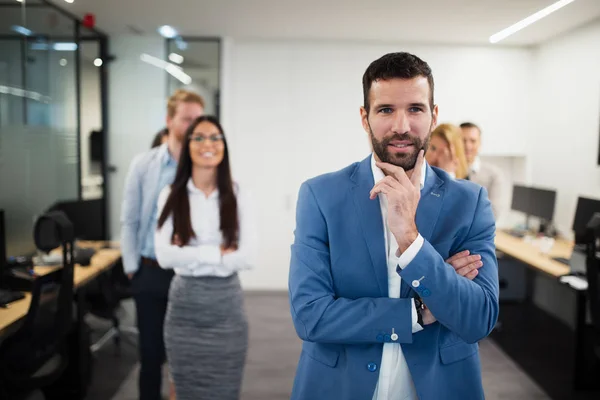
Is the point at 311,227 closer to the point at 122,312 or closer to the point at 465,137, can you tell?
the point at 465,137

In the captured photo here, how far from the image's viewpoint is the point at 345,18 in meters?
3.47

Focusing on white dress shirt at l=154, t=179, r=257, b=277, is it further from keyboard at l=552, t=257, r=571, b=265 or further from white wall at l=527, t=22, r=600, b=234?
keyboard at l=552, t=257, r=571, b=265

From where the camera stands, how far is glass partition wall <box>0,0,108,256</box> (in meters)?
3.58

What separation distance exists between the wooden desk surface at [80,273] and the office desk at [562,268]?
3.26 m

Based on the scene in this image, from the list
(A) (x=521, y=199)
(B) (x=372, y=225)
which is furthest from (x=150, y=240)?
(A) (x=521, y=199)

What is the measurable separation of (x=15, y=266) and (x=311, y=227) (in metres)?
2.91

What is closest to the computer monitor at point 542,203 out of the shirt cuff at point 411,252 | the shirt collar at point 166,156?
the shirt collar at point 166,156

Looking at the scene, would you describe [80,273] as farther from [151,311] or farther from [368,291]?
[368,291]

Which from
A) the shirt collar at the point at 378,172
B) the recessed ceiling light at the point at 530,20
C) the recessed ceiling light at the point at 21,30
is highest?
the recessed ceiling light at the point at 21,30

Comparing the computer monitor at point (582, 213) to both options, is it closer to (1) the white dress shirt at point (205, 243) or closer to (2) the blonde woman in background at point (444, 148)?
(2) the blonde woman in background at point (444, 148)

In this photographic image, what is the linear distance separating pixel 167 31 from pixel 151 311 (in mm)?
3161

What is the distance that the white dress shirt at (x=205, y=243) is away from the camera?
99.3 inches

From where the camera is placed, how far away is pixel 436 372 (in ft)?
4.43

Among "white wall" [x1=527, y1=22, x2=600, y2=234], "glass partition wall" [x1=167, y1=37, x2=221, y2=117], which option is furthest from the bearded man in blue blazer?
"glass partition wall" [x1=167, y1=37, x2=221, y2=117]
